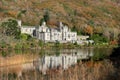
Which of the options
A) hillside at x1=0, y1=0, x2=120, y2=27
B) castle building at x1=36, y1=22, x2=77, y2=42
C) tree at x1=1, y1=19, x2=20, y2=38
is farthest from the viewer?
hillside at x1=0, y1=0, x2=120, y2=27

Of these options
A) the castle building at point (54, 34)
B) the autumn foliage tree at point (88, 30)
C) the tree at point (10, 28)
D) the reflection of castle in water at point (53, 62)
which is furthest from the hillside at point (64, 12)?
the reflection of castle in water at point (53, 62)

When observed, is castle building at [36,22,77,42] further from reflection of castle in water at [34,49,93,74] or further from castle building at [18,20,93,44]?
reflection of castle in water at [34,49,93,74]

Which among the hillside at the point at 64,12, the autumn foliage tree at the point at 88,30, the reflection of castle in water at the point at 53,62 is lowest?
the autumn foliage tree at the point at 88,30

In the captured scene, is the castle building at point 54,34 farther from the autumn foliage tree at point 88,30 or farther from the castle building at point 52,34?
the autumn foliage tree at point 88,30

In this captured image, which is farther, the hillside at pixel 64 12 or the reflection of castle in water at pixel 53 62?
the hillside at pixel 64 12

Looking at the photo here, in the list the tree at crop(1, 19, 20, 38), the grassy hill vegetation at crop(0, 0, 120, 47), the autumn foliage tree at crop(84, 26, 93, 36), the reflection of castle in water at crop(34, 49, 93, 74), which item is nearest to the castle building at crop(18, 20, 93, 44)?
the grassy hill vegetation at crop(0, 0, 120, 47)

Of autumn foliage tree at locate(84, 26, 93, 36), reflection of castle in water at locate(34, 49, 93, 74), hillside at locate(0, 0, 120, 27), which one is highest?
reflection of castle in water at locate(34, 49, 93, 74)

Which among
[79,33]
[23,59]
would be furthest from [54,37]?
[23,59]

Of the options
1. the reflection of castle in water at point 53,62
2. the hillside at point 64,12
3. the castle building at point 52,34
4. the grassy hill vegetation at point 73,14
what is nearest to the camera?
the reflection of castle in water at point 53,62

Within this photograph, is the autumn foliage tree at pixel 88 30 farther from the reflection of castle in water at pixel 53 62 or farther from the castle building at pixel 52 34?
the reflection of castle in water at pixel 53 62

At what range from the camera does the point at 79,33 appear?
128m

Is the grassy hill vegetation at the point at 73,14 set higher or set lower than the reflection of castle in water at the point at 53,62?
lower

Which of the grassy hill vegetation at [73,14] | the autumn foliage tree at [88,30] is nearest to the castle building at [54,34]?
the grassy hill vegetation at [73,14]

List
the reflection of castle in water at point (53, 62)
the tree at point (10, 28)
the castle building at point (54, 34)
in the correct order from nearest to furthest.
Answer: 1. the reflection of castle in water at point (53, 62)
2. the tree at point (10, 28)
3. the castle building at point (54, 34)
